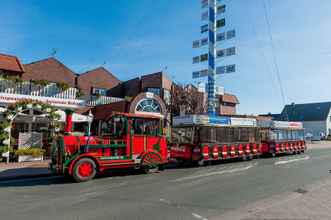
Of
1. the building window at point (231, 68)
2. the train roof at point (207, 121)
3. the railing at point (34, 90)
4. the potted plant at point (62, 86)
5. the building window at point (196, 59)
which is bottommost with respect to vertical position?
the train roof at point (207, 121)

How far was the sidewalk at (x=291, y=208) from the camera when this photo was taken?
5160 millimetres

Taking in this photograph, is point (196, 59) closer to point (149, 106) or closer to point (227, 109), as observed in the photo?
point (149, 106)

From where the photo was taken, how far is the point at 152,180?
9.44 m

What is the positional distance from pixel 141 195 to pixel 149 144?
161 inches

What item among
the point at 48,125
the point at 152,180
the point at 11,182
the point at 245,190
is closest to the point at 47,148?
the point at 48,125

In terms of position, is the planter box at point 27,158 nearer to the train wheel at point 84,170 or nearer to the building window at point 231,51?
the train wheel at point 84,170

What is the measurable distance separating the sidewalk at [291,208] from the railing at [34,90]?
1580cm

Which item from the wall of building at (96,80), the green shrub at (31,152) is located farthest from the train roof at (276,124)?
the wall of building at (96,80)

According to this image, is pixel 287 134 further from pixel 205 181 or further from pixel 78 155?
pixel 78 155

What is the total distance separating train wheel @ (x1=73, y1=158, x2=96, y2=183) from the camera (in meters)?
9.02

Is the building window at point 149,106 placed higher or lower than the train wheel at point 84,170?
higher

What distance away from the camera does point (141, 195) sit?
7105 mm

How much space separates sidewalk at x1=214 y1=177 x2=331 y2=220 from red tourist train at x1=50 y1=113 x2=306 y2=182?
226 inches

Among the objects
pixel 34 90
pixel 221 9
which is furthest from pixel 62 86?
pixel 221 9
